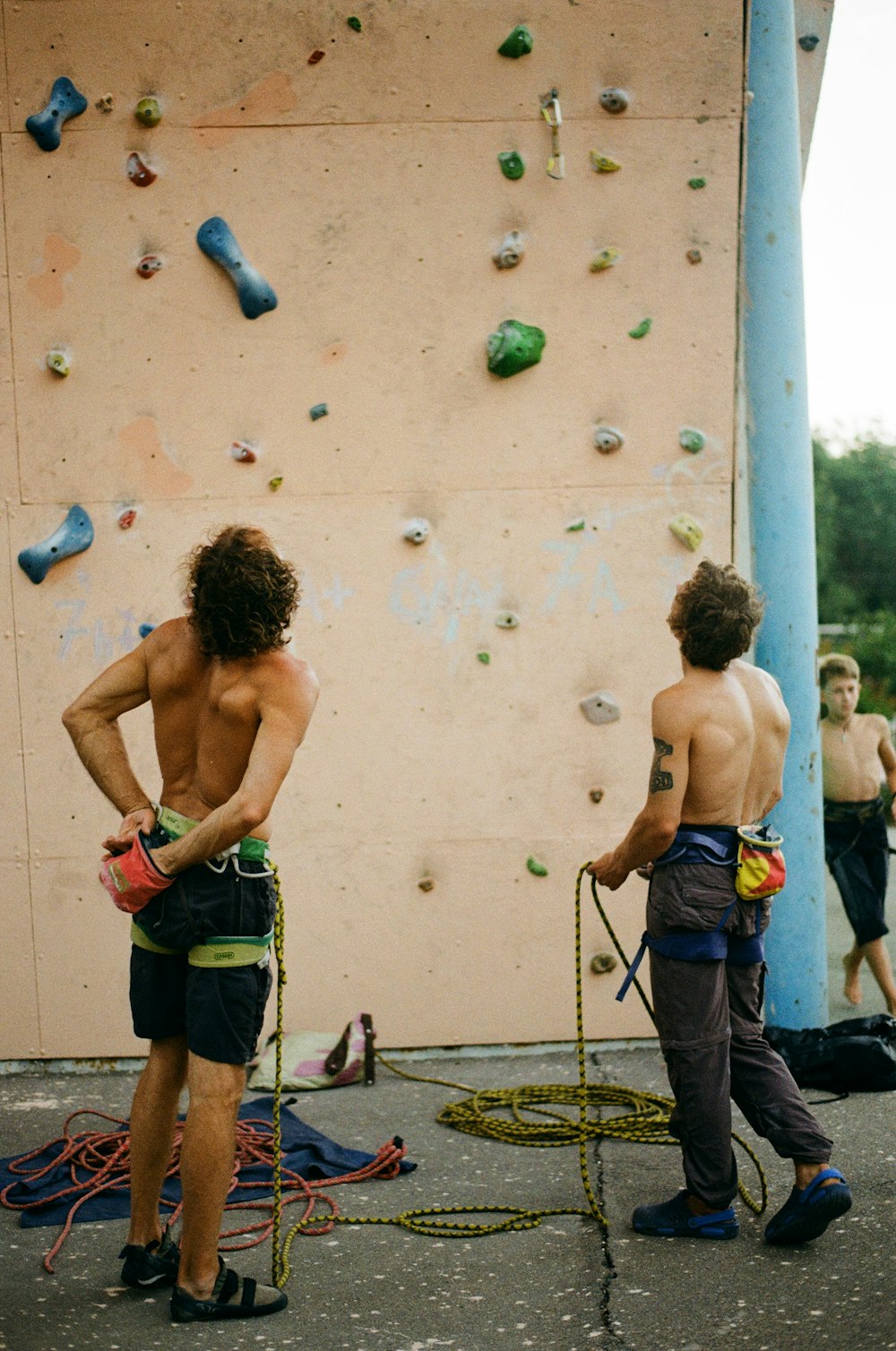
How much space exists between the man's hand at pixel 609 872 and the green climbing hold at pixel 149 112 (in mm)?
3535

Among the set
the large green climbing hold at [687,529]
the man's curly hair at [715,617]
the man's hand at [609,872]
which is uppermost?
the large green climbing hold at [687,529]

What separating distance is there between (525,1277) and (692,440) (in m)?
3.32

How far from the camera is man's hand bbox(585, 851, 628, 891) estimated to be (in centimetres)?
391

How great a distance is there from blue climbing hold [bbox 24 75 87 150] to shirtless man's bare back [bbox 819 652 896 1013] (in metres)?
4.21

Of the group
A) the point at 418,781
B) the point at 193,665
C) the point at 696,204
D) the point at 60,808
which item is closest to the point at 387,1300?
the point at 193,665

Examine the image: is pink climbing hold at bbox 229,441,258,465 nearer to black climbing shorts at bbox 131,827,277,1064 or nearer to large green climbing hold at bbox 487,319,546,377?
large green climbing hold at bbox 487,319,546,377

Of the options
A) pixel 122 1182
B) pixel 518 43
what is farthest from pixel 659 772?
pixel 518 43

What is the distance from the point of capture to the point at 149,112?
5.38m

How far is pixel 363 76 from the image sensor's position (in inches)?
215

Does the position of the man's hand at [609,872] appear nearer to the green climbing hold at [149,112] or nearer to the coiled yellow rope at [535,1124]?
the coiled yellow rope at [535,1124]

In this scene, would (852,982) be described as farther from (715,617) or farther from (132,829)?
(132,829)

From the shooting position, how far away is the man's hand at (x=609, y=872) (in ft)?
12.8

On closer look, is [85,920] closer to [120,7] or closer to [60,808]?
[60,808]

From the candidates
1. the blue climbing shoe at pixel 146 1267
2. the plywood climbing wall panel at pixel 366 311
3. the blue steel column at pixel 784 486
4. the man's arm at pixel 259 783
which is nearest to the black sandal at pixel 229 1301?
the blue climbing shoe at pixel 146 1267
